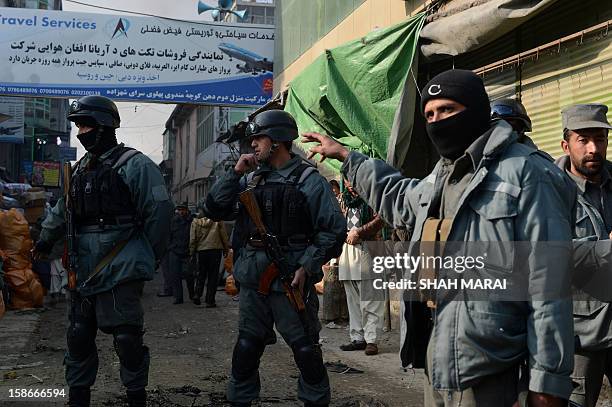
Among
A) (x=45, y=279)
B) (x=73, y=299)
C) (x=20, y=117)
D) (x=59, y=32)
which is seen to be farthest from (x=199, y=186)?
(x=73, y=299)

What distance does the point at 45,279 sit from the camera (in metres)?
11.4

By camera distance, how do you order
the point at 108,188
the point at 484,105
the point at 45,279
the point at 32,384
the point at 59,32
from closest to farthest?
the point at 484,105
the point at 108,188
the point at 32,384
the point at 45,279
the point at 59,32

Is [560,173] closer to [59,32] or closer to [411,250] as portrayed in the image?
[411,250]

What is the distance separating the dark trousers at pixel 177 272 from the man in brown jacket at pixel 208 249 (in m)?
0.38

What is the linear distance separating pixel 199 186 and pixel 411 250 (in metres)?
39.5

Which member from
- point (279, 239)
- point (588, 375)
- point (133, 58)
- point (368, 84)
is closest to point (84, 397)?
point (279, 239)

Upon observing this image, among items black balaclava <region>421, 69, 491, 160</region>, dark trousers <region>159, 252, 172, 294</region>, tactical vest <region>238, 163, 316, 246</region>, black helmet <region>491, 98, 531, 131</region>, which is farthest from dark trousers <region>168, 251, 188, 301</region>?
black balaclava <region>421, 69, 491, 160</region>

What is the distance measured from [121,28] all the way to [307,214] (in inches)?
617

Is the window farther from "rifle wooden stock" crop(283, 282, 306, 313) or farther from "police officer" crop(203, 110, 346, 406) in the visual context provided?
"rifle wooden stock" crop(283, 282, 306, 313)

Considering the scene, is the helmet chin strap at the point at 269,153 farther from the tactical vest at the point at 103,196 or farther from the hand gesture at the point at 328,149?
the hand gesture at the point at 328,149

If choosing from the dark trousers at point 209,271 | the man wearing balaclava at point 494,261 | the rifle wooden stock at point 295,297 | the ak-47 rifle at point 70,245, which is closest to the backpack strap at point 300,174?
the rifle wooden stock at point 295,297

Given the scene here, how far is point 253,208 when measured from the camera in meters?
4.02

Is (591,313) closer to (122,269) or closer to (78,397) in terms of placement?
(122,269)

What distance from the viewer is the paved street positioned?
15.7 feet
